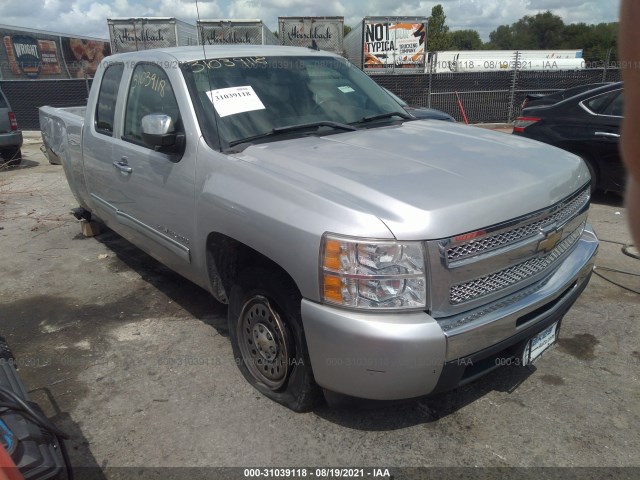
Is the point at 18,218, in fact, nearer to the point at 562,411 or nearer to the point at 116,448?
the point at 116,448

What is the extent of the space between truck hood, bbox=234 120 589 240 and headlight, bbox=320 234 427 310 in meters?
0.10

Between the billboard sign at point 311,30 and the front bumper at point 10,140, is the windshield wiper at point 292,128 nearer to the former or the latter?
the front bumper at point 10,140

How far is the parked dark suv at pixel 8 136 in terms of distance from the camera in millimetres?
10930

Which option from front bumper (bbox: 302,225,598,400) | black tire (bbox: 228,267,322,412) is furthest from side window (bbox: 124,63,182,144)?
front bumper (bbox: 302,225,598,400)

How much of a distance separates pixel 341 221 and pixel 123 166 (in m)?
2.34

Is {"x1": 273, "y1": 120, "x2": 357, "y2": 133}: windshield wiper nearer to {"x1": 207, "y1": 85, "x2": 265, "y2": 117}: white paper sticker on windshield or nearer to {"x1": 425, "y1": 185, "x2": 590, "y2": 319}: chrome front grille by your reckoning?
{"x1": 207, "y1": 85, "x2": 265, "y2": 117}: white paper sticker on windshield

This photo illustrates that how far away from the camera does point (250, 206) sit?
2.64 metres

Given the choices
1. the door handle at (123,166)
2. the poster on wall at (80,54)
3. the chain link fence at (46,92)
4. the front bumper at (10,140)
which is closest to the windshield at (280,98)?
the door handle at (123,166)

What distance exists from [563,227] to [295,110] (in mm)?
1821

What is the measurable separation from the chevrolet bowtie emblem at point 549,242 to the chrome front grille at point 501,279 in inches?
1.8

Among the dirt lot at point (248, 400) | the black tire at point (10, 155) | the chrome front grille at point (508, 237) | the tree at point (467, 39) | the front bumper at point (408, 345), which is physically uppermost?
the tree at point (467, 39)

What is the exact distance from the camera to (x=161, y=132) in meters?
3.15

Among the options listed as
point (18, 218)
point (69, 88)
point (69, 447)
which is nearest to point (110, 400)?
point (69, 447)

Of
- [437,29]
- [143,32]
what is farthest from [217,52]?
[437,29]
